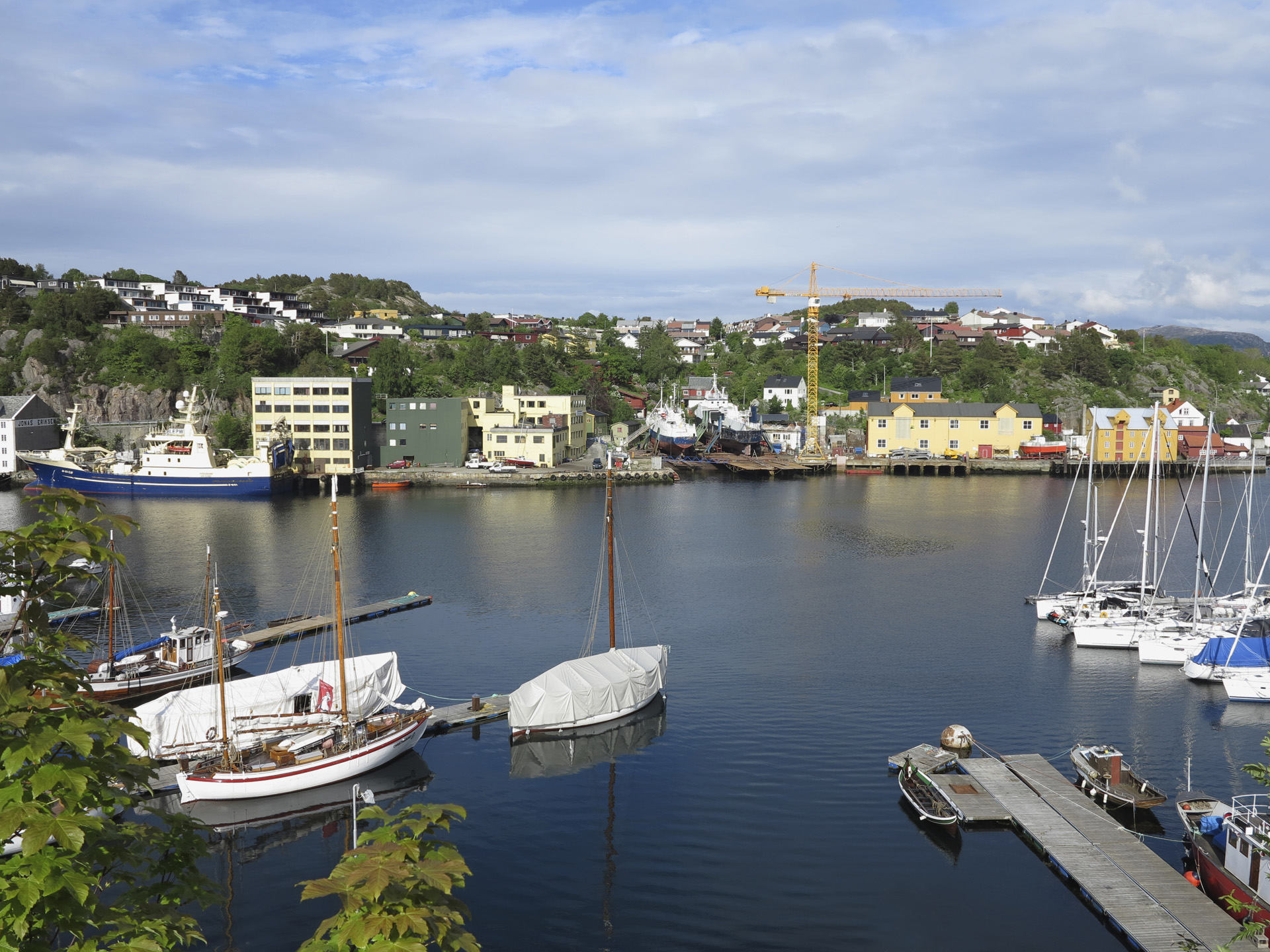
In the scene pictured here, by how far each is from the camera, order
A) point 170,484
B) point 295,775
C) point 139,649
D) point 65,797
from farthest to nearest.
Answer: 1. point 170,484
2. point 139,649
3. point 295,775
4. point 65,797

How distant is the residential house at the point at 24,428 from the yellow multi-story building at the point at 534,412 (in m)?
28.6

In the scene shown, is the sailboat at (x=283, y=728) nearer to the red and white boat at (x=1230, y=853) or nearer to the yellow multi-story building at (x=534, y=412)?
the red and white boat at (x=1230, y=853)

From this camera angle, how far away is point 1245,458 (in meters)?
75.8

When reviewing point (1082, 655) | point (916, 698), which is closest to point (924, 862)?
point (916, 698)

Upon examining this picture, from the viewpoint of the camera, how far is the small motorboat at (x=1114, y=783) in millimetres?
16797

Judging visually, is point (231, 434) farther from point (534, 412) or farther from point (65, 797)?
point (65, 797)

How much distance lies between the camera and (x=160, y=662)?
23469 mm

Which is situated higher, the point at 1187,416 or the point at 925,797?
the point at 1187,416

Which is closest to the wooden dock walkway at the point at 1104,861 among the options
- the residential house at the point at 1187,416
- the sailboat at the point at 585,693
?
the sailboat at the point at 585,693

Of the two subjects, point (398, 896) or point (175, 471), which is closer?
point (398, 896)

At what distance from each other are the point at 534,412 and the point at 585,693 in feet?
174

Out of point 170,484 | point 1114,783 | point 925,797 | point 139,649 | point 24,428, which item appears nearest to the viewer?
point 925,797

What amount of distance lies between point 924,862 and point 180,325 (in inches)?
3554

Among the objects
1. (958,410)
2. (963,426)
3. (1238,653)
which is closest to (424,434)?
(958,410)
